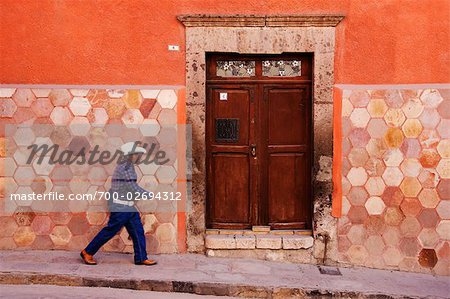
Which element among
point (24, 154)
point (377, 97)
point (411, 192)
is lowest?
point (411, 192)

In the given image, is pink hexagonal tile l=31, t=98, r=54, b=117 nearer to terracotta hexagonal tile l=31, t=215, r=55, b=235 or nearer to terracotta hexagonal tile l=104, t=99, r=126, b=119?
terracotta hexagonal tile l=104, t=99, r=126, b=119

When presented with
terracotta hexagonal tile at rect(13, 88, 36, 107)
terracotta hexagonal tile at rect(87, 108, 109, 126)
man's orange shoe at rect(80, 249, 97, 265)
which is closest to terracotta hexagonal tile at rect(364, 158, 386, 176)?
terracotta hexagonal tile at rect(87, 108, 109, 126)

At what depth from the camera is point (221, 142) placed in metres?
7.49

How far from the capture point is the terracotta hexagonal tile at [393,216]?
7156 mm

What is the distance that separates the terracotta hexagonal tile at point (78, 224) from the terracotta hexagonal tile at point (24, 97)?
5.22 feet

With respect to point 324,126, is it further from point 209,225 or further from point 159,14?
point 159,14

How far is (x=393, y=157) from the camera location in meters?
7.15

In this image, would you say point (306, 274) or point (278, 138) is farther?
point (278, 138)

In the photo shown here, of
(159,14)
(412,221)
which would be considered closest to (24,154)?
(159,14)

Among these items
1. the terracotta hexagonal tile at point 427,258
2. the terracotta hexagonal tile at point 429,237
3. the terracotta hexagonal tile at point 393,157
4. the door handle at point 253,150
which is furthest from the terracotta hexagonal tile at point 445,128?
the door handle at point 253,150

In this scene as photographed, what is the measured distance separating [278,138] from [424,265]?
247cm

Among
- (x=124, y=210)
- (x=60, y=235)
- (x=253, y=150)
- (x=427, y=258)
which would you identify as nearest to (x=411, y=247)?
(x=427, y=258)

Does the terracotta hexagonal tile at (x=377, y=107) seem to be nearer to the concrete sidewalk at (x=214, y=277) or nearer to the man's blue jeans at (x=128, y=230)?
the concrete sidewalk at (x=214, y=277)

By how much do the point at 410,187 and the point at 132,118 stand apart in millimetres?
3675
